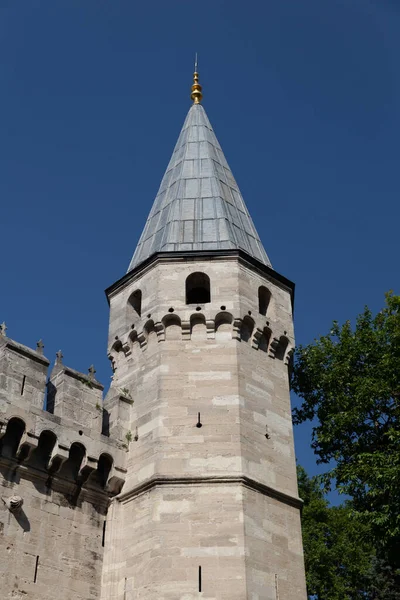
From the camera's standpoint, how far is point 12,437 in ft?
62.0

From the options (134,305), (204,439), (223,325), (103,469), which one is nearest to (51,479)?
(103,469)

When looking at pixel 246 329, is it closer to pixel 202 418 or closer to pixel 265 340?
pixel 265 340

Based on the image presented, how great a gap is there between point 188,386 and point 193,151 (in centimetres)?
1032

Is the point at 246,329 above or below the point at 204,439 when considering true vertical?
above

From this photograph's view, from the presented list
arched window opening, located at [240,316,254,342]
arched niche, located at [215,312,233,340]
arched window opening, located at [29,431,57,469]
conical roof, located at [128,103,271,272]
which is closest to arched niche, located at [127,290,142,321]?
conical roof, located at [128,103,271,272]

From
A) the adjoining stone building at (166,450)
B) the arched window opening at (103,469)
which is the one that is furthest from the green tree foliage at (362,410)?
the arched window opening at (103,469)

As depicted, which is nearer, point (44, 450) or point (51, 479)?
point (51, 479)

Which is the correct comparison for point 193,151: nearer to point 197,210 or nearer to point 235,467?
point 197,210

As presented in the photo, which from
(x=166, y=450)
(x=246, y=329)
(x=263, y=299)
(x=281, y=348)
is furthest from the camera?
(x=263, y=299)

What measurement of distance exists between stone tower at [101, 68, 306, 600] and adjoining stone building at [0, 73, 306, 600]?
35 mm

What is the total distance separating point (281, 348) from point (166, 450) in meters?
4.62

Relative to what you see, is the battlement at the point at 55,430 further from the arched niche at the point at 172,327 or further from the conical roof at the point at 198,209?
the conical roof at the point at 198,209

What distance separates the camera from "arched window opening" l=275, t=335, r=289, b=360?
2234 cm

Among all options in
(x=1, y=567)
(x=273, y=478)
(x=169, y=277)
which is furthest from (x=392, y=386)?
(x=1, y=567)
